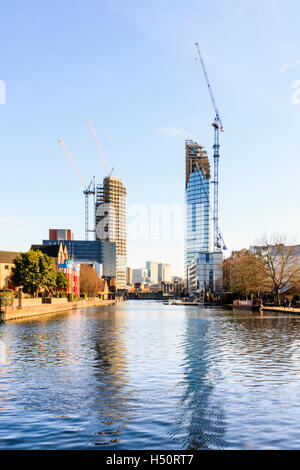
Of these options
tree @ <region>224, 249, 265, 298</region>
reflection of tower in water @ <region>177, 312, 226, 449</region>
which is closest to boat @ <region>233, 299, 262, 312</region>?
tree @ <region>224, 249, 265, 298</region>

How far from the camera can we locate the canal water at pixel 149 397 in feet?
53.6

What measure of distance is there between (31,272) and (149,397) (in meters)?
99.1

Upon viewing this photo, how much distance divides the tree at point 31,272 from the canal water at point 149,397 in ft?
257

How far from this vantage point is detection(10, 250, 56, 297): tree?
384 feet

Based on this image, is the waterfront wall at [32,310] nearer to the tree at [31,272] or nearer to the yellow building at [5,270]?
the tree at [31,272]

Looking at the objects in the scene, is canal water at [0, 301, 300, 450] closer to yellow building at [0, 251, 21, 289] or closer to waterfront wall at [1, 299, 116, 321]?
waterfront wall at [1, 299, 116, 321]

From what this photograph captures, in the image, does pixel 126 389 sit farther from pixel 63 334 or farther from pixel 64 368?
pixel 63 334

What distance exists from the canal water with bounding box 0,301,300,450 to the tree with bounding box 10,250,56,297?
78285 millimetres

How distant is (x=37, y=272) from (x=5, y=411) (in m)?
101

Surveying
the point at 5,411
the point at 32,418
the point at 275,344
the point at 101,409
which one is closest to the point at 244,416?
the point at 101,409

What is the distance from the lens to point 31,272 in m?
118

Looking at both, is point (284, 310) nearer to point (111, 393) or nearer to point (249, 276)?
point (249, 276)

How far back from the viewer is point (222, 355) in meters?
36.0

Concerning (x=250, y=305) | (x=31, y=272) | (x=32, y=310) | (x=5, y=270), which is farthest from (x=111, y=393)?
(x=5, y=270)
